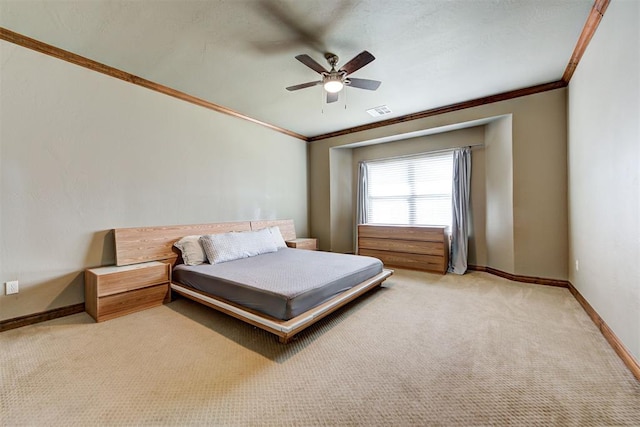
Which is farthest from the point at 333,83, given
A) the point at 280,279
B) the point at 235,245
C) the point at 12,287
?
the point at 12,287

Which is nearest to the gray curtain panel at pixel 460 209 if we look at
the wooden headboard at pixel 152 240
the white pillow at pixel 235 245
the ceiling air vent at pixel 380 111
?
the ceiling air vent at pixel 380 111

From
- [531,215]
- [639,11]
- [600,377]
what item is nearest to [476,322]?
[600,377]

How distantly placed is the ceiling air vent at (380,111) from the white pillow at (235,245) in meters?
2.58

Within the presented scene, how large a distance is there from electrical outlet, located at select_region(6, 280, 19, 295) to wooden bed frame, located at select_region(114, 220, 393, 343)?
0.74 metres

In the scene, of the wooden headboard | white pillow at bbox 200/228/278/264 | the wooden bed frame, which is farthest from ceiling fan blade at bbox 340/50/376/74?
the wooden headboard

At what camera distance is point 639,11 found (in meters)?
1.57

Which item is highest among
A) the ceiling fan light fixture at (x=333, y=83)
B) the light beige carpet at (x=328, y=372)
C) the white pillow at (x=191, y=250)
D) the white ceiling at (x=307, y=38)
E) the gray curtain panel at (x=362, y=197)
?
the white ceiling at (x=307, y=38)

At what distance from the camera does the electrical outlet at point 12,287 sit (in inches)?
90.9

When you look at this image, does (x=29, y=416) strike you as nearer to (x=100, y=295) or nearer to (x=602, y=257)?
(x=100, y=295)

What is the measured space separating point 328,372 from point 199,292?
1690 mm

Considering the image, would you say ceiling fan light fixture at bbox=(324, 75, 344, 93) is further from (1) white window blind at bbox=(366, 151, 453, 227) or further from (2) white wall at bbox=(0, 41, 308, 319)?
(1) white window blind at bbox=(366, 151, 453, 227)

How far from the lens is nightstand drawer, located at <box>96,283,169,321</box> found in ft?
8.18

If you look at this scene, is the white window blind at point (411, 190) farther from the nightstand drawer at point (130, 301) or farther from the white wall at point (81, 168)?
the nightstand drawer at point (130, 301)

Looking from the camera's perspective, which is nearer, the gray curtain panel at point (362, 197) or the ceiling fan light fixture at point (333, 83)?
the ceiling fan light fixture at point (333, 83)
